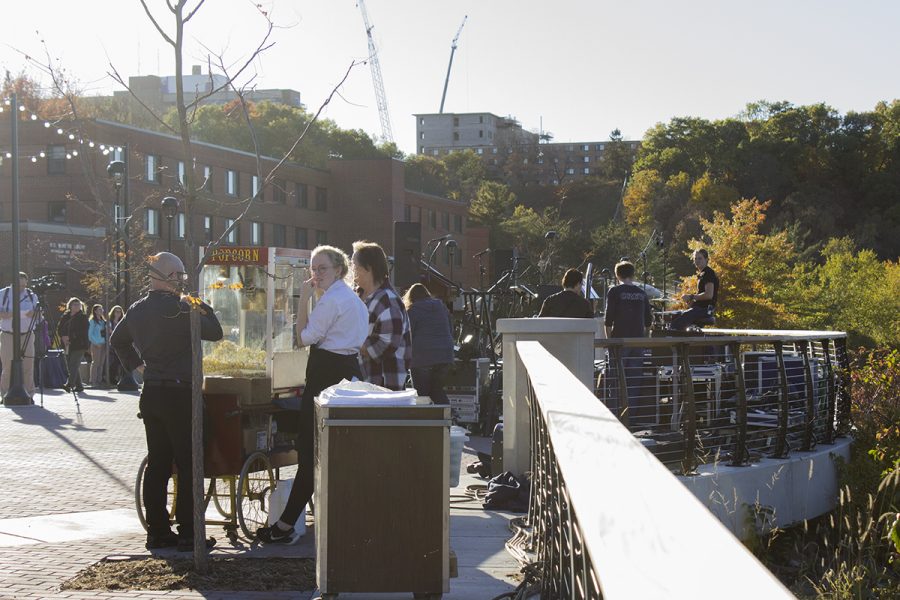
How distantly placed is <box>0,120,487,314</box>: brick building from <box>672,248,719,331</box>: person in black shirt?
2291cm

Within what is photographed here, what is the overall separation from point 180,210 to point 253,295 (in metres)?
34.7

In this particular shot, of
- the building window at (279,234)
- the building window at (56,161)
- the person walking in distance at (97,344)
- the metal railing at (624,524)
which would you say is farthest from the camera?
the building window at (279,234)

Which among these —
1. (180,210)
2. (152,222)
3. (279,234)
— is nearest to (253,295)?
(180,210)

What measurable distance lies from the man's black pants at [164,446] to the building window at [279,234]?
A: 65.6 metres

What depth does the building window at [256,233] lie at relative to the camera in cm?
6969

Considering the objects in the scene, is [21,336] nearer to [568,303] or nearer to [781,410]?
[568,303]

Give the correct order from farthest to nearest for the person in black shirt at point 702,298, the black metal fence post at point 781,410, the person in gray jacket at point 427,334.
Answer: the person in black shirt at point 702,298, the person in gray jacket at point 427,334, the black metal fence post at point 781,410

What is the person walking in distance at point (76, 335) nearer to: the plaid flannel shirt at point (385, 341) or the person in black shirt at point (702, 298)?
the person in black shirt at point (702, 298)

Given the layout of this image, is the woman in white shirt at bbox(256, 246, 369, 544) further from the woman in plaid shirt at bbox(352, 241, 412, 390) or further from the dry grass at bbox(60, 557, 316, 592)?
the woman in plaid shirt at bbox(352, 241, 412, 390)

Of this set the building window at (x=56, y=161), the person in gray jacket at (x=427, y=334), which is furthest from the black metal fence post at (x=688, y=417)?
the building window at (x=56, y=161)

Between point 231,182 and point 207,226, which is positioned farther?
point 231,182

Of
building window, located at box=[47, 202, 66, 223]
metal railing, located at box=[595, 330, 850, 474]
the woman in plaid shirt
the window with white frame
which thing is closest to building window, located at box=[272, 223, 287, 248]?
the window with white frame

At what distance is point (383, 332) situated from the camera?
8328 millimetres

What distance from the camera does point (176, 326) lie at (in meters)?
7.62
